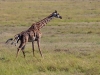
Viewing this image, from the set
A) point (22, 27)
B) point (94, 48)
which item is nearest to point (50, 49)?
point (94, 48)

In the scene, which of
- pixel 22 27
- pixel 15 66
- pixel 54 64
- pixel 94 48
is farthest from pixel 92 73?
pixel 22 27

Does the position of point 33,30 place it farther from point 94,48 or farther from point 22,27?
point 22,27

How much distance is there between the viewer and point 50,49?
1405cm

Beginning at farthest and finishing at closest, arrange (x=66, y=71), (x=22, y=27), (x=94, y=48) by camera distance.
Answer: (x=22, y=27) → (x=94, y=48) → (x=66, y=71)

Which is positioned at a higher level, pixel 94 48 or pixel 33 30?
pixel 33 30

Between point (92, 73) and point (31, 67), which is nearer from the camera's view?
point (92, 73)

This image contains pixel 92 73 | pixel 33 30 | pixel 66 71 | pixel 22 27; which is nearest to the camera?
pixel 92 73

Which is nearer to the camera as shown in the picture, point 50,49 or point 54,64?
point 54,64

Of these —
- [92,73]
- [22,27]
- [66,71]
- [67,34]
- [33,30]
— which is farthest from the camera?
[22,27]

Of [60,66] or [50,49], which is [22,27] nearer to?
[50,49]

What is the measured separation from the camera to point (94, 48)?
45.6 ft

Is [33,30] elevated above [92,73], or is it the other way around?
[33,30]

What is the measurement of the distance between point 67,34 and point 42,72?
1000 cm

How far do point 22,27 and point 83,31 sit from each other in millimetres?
4589
